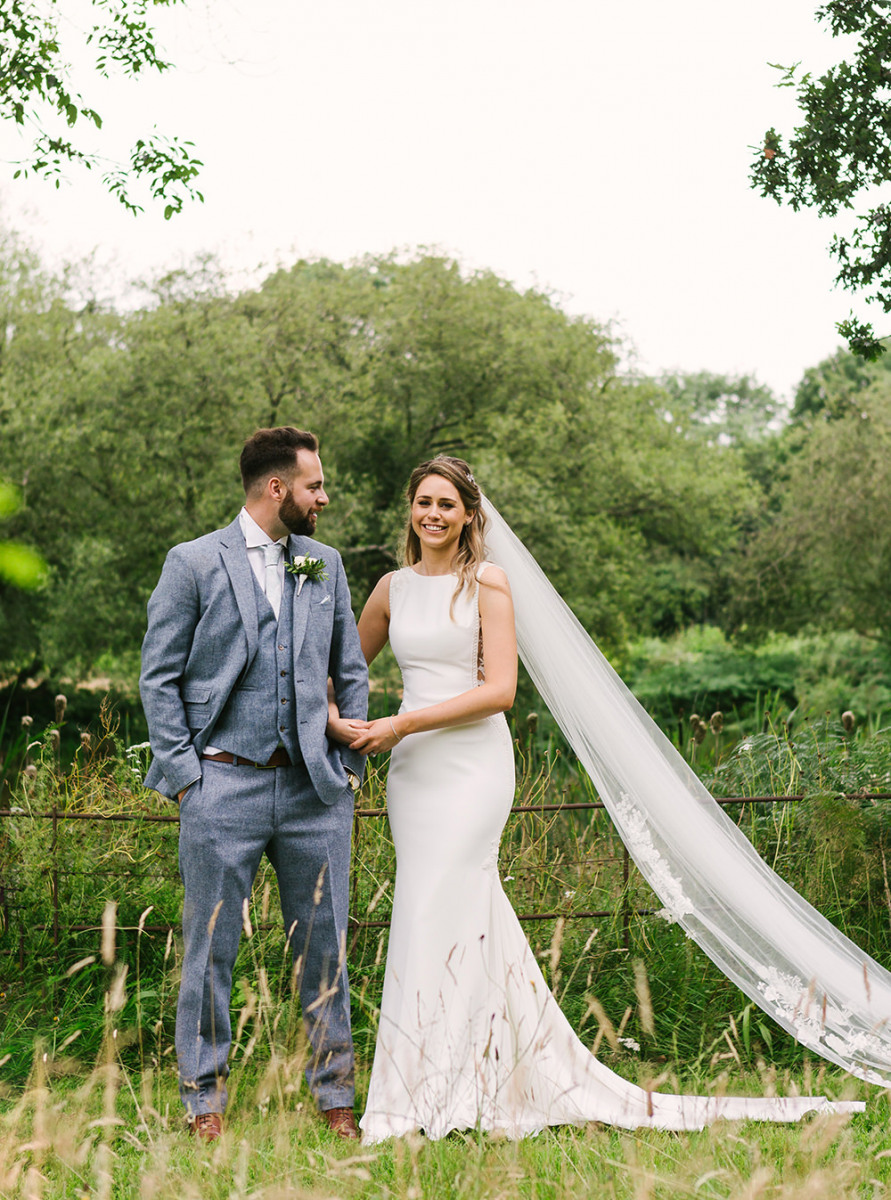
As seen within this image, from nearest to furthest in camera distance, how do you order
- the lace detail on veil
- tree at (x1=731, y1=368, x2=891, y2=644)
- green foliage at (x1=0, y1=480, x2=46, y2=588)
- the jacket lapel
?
green foliage at (x1=0, y1=480, x2=46, y2=588)
the jacket lapel
the lace detail on veil
tree at (x1=731, y1=368, x2=891, y2=644)

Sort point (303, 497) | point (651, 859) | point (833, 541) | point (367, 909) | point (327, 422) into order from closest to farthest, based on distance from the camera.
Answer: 1. point (303, 497)
2. point (651, 859)
3. point (367, 909)
4. point (327, 422)
5. point (833, 541)

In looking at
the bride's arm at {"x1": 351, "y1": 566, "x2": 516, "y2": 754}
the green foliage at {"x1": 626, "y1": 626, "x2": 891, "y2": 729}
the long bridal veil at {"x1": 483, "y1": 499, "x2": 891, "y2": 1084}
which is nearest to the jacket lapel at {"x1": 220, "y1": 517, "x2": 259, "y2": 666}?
the bride's arm at {"x1": 351, "y1": 566, "x2": 516, "y2": 754}

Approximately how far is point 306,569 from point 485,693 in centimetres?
72

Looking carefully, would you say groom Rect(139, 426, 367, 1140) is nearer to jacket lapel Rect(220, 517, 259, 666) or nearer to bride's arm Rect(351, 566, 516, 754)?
jacket lapel Rect(220, 517, 259, 666)

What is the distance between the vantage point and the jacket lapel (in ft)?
11.2

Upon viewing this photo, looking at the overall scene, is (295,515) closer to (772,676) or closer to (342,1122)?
(342,1122)

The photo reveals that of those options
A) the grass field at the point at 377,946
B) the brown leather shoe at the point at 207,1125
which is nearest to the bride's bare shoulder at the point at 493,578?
the grass field at the point at 377,946

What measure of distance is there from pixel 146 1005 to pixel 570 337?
14.9 meters

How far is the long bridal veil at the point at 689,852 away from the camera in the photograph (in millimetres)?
3904

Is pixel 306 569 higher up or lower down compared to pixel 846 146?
lower down

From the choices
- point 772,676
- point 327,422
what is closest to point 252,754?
point 327,422

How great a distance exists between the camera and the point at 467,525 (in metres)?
3.97

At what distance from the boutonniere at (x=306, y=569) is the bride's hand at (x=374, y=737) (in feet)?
1.61

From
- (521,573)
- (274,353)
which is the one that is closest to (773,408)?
(274,353)
